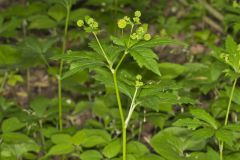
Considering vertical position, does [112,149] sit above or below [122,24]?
below

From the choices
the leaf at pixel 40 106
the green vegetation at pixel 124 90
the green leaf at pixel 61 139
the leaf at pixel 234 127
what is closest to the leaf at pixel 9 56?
the green vegetation at pixel 124 90

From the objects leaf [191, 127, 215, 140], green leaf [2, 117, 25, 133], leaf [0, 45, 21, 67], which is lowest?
green leaf [2, 117, 25, 133]

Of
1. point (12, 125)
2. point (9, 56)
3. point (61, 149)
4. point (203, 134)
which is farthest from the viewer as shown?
point (9, 56)

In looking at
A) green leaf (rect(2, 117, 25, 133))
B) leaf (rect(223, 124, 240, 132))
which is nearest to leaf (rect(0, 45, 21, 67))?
green leaf (rect(2, 117, 25, 133))

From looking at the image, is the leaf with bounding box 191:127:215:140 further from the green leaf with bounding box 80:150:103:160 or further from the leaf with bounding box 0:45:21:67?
the leaf with bounding box 0:45:21:67

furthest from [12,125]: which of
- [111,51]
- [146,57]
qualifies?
[146,57]

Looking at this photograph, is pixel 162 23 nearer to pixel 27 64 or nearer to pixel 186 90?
pixel 186 90

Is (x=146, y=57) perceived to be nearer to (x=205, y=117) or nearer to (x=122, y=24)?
(x=122, y=24)
